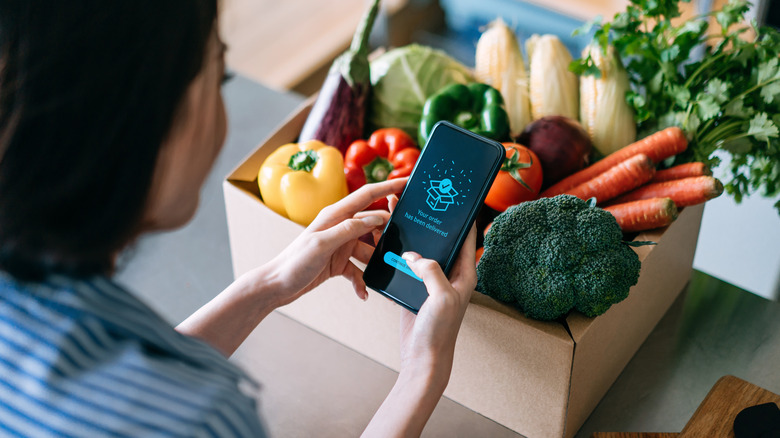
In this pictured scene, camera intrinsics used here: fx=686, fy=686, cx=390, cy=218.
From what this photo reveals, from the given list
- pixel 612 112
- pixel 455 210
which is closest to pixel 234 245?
pixel 455 210

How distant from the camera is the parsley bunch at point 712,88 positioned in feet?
3.17

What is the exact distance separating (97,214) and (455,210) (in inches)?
16.3

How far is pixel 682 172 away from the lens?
937 mm

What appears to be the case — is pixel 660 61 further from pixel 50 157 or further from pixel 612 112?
pixel 50 157

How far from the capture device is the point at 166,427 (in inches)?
19.2

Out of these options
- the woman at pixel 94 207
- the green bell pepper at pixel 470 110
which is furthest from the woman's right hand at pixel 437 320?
the green bell pepper at pixel 470 110

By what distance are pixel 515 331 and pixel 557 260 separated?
0.09 m

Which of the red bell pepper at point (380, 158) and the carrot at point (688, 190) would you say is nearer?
the carrot at point (688, 190)

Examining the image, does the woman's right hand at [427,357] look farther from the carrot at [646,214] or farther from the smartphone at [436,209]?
the carrot at [646,214]

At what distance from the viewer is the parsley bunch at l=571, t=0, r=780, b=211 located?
3.17 feet

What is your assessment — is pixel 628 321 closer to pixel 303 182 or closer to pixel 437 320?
pixel 437 320

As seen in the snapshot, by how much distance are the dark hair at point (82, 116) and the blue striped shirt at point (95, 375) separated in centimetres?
3

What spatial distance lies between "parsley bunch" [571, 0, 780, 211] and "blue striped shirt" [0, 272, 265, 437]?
0.78 metres

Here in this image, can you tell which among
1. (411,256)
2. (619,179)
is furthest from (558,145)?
(411,256)
